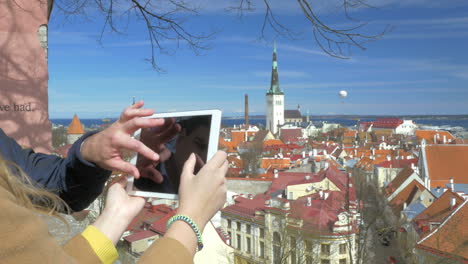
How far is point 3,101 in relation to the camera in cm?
285

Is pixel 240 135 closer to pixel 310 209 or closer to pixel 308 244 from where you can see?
pixel 310 209

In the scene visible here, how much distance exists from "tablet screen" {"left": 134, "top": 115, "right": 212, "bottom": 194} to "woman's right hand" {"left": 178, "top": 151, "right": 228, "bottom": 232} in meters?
0.06

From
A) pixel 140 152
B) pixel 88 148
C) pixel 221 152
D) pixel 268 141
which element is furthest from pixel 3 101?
pixel 268 141

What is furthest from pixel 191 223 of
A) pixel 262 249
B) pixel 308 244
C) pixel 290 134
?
pixel 290 134

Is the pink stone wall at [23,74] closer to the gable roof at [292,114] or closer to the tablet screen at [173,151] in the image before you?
the tablet screen at [173,151]

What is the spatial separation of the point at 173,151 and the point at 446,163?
26.7 metres

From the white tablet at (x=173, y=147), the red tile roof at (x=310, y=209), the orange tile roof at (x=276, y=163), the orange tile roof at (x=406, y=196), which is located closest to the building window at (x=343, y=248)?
the red tile roof at (x=310, y=209)

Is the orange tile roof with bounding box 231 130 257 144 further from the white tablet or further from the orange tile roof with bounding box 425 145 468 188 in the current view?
the white tablet

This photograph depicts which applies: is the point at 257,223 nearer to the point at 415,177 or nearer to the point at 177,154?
the point at 415,177

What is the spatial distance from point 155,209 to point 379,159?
23458 mm

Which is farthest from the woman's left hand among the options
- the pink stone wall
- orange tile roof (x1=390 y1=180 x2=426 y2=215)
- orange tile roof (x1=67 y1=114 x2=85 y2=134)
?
orange tile roof (x1=67 y1=114 x2=85 y2=134)

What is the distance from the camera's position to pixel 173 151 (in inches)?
42.6

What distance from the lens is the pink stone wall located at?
2.86 meters

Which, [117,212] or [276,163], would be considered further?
[276,163]
